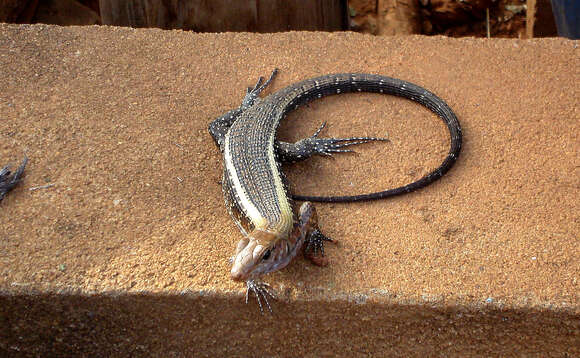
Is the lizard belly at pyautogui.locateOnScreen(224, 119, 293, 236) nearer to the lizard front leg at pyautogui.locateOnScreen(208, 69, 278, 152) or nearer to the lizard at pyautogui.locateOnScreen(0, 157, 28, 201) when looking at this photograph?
the lizard front leg at pyautogui.locateOnScreen(208, 69, 278, 152)

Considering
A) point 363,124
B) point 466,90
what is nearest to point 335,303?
point 363,124

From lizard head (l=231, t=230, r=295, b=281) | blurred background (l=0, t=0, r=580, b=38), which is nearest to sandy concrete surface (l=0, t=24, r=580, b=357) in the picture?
lizard head (l=231, t=230, r=295, b=281)

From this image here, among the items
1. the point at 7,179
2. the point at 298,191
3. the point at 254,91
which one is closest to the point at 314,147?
the point at 298,191

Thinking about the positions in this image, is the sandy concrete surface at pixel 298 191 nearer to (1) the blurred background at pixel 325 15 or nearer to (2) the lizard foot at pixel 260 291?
(2) the lizard foot at pixel 260 291

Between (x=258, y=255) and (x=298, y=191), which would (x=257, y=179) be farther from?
(x=258, y=255)

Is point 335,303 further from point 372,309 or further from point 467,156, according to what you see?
point 467,156

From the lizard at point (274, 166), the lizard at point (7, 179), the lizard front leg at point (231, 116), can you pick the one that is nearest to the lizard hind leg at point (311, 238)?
the lizard at point (274, 166)

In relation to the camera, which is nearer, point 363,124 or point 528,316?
point 528,316
